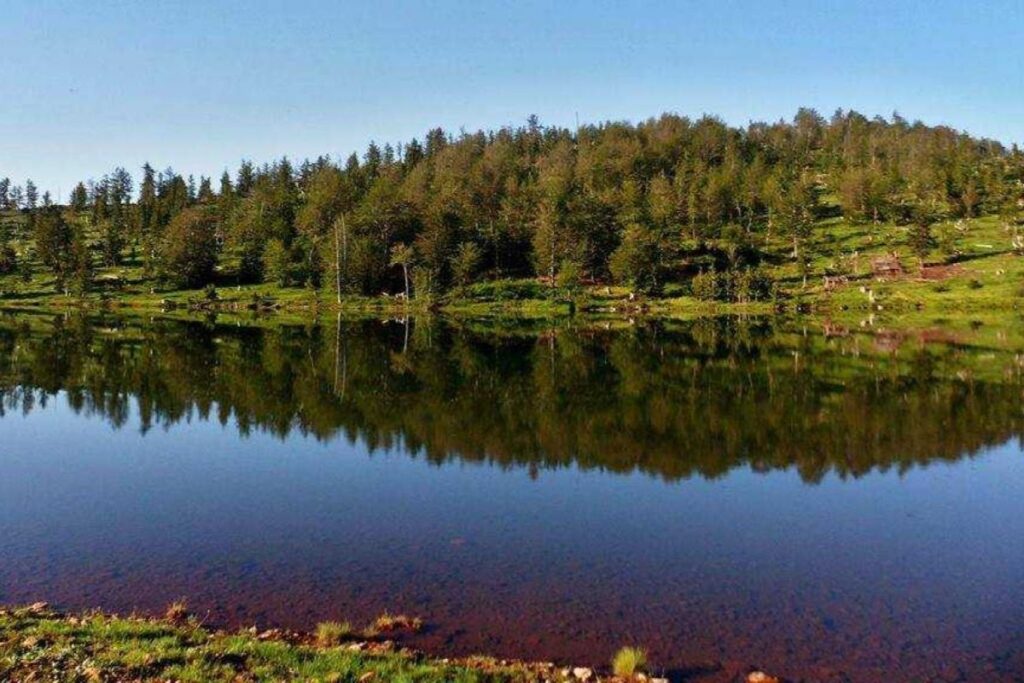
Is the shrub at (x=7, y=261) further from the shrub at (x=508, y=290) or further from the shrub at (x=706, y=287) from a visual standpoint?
the shrub at (x=706, y=287)

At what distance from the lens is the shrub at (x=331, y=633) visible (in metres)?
14.3

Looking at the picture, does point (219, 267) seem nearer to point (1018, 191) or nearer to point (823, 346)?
point (823, 346)

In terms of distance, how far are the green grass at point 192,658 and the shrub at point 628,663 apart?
4.06 ft

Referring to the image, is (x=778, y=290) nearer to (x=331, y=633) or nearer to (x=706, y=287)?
(x=706, y=287)

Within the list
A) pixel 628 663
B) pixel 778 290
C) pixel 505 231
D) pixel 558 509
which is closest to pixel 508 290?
pixel 505 231

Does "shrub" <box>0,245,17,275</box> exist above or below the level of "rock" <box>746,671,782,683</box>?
above

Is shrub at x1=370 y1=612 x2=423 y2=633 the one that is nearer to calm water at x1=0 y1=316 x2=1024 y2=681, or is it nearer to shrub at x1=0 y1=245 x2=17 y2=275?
calm water at x1=0 y1=316 x2=1024 y2=681

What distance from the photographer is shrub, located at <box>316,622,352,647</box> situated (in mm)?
14305

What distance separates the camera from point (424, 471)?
2850cm

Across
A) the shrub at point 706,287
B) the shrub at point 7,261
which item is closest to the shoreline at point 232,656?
the shrub at point 706,287

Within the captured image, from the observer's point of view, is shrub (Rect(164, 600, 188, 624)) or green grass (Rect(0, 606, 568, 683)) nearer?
green grass (Rect(0, 606, 568, 683))

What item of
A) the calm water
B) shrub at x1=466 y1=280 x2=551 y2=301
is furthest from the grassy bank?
shrub at x1=466 y1=280 x2=551 y2=301

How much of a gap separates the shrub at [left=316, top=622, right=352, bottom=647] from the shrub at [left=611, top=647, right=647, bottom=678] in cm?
543

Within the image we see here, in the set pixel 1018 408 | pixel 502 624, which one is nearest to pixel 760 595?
pixel 502 624
